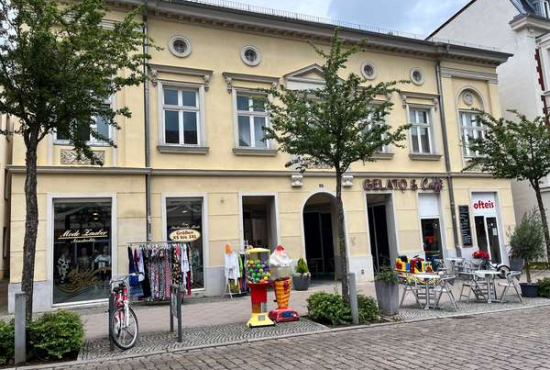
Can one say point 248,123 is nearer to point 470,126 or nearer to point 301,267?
point 301,267

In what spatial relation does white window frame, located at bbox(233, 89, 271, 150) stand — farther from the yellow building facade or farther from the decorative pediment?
the decorative pediment

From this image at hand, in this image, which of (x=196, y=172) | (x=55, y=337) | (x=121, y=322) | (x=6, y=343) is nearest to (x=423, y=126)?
(x=196, y=172)

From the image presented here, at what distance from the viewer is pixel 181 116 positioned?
14.2 m

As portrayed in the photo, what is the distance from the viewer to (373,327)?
8.73 metres

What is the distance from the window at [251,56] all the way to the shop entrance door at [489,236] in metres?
11.0

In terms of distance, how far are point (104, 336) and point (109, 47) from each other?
517 cm

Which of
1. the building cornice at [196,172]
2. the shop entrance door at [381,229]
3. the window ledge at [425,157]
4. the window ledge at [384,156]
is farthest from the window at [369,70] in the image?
the shop entrance door at [381,229]

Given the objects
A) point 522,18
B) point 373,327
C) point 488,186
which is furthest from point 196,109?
point 522,18

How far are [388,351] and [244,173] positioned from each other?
870cm

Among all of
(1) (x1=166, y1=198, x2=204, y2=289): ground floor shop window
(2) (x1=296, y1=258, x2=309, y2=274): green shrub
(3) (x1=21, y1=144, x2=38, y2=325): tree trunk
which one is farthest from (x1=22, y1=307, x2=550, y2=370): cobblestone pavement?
(1) (x1=166, y1=198, x2=204, y2=289): ground floor shop window

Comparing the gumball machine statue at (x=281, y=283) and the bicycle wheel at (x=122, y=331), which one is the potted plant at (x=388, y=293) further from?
the bicycle wheel at (x=122, y=331)

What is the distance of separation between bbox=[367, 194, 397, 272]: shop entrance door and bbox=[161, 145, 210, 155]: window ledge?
21.9ft

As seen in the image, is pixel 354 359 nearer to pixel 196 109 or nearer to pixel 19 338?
pixel 19 338

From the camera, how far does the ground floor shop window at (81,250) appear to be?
12.1 metres
